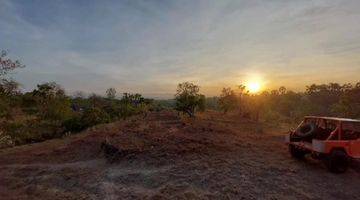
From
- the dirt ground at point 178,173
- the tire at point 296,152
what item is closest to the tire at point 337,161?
the dirt ground at point 178,173

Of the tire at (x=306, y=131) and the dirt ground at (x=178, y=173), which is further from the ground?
the tire at (x=306, y=131)

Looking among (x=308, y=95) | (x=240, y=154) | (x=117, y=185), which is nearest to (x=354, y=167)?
(x=240, y=154)

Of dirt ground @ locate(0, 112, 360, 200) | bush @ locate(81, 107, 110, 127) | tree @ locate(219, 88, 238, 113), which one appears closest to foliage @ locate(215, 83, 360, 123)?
tree @ locate(219, 88, 238, 113)

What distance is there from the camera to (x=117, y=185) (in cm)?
834

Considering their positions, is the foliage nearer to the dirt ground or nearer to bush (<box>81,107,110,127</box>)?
bush (<box>81,107,110,127</box>)

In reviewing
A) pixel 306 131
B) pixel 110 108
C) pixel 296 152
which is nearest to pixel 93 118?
pixel 110 108

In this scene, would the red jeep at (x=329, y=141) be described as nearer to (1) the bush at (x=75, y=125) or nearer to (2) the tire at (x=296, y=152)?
(2) the tire at (x=296, y=152)

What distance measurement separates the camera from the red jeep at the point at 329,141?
9109 mm

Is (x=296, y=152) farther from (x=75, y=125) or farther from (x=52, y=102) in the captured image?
(x=52, y=102)

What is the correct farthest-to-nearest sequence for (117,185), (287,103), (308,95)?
(308,95) → (287,103) → (117,185)

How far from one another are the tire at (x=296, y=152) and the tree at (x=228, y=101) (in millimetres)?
20696

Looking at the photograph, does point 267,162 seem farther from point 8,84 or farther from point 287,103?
point 287,103

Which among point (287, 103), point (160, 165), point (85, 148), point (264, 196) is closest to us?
point (264, 196)

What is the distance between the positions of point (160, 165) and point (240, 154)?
8.24 ft
